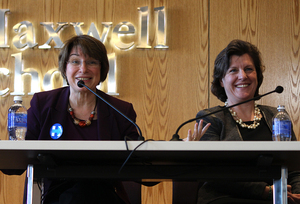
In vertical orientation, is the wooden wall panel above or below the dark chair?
above

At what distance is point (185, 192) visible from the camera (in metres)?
1.87

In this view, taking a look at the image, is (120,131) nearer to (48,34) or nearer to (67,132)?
(67,132)

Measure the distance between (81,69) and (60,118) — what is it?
334 millimetres

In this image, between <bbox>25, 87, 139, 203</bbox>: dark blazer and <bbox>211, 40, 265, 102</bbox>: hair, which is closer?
<bbox>25, 87, 139, 203</bbox>: dark blazer

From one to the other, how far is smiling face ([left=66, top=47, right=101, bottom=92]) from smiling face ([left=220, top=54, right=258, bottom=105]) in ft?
2.69

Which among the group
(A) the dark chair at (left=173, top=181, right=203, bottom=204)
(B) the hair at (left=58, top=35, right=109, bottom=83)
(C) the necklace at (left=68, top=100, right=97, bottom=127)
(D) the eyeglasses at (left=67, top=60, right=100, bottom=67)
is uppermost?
(B) the hair at (left=58, top=35, right=109, bottom=83)

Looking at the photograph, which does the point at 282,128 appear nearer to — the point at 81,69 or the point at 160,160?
the point at 160,160

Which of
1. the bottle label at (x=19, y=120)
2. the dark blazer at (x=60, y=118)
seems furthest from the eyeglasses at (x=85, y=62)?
the bottle label at (x=19, y=120)

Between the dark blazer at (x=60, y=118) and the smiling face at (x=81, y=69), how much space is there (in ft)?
0.33

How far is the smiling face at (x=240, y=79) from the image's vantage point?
2133 mm

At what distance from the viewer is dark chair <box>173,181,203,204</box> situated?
5.98 feet

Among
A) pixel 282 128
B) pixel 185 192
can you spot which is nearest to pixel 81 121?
pixel 185 192

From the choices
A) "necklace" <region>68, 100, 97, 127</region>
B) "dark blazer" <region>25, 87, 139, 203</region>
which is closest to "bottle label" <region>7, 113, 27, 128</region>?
"dark blazer" <region>25, 87, 139, 203</region>

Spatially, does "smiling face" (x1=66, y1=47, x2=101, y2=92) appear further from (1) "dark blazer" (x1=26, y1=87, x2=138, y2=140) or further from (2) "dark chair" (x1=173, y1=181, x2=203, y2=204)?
(2) "dark chair" (x1=173, y1=181, x2=203, y2=204)
